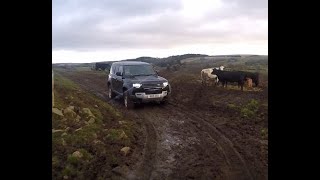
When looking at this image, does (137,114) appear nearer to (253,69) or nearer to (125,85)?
(125,85)

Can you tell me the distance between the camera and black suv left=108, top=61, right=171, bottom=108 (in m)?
12.2

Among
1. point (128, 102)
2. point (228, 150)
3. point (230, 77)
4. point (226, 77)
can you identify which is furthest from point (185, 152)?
point (226, 77)

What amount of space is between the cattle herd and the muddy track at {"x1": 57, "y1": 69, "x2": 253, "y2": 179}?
8.11 m

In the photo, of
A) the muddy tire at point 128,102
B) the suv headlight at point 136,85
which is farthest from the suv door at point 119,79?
the suv headlight at point 136,85

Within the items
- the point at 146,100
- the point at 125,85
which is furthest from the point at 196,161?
the point at 125,85

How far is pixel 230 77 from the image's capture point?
18859 millimetres

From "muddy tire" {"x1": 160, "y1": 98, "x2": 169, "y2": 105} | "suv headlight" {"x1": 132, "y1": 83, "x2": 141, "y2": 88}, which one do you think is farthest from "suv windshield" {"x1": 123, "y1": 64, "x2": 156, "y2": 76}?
"muddy tire" {"x1": 160, "y1": 98, "x2": 169, "y2": 105}

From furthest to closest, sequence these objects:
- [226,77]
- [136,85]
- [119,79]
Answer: [226,77] → [119,79] → [136,85]

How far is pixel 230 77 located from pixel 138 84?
8436 mm

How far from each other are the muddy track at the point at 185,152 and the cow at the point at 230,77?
796 cm

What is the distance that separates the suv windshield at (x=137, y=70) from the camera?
13.2 m

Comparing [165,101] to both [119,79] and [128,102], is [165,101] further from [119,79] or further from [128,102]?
[119,79]

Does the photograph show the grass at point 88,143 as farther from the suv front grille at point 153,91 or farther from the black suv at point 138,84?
the suv front grille at point 153,91
